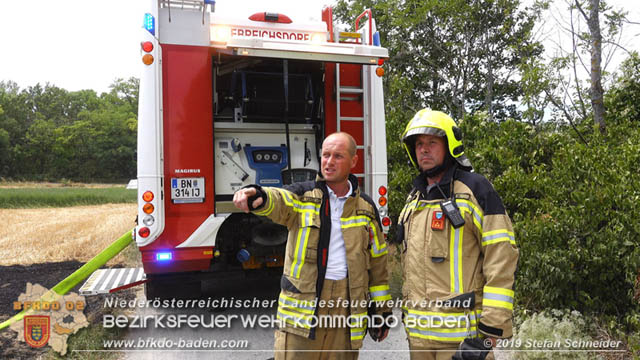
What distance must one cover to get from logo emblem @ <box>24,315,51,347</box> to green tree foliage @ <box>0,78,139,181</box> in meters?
43.0

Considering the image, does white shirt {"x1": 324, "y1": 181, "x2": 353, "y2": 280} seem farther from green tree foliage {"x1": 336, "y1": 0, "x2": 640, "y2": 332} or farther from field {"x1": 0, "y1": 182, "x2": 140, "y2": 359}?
field {"x1": 0, "y1": 182, "x2": 140, "y2": 359}

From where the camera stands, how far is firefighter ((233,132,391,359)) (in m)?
2.09

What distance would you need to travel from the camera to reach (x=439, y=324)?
1.86 m

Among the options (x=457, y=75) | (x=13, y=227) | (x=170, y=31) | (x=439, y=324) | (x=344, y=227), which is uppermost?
(x=457, y=75)

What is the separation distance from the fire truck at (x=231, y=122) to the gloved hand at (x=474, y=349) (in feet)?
8.93

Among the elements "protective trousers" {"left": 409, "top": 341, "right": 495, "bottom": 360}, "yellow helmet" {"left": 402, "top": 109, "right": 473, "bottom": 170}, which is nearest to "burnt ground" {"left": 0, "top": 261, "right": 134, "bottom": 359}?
"protective trousers" {"left": 409, "top": 341, "right": 495, "bottom": 360}

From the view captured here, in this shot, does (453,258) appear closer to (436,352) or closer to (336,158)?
(436,352)

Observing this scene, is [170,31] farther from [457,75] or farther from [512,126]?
[457,75]

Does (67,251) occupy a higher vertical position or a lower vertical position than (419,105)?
lower

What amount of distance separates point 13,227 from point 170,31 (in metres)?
13.8

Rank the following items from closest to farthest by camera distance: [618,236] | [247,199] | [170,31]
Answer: [247,199] < [618,236] < [170,31]

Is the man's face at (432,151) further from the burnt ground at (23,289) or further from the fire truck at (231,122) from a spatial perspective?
the burnt ground at (23,289)

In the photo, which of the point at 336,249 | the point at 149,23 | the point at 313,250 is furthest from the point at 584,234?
the point at 149,23

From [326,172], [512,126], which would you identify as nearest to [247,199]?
[326,172]
